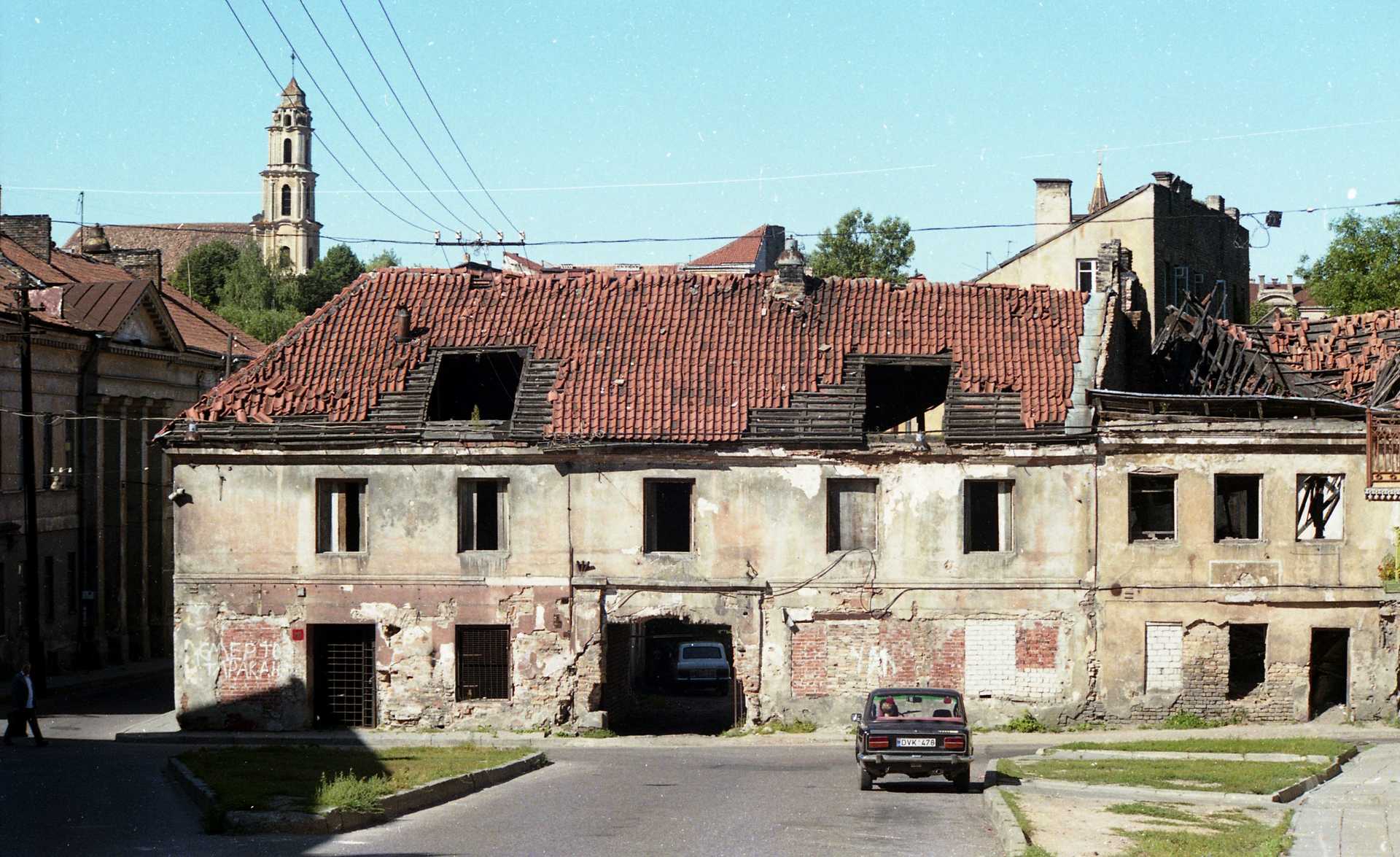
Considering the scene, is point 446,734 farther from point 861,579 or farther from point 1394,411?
point 1394,411

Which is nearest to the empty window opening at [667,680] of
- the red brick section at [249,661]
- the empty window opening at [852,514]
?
the empty window opening at [852,514]

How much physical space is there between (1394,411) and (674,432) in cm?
1354

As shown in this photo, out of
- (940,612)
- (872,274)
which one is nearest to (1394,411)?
(940,612)

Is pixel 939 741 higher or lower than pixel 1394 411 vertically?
lower

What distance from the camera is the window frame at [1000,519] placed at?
32750 mm

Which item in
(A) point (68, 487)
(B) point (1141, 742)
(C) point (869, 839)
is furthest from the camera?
(A) point (68, 487)

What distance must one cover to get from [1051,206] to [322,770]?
4005cm

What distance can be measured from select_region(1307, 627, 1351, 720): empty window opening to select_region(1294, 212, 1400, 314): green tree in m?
35.0

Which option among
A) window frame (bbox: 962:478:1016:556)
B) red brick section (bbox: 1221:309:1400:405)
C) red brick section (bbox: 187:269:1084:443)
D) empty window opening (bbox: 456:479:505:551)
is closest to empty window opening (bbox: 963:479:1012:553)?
window frame (bbox: 962:478:1016:556)

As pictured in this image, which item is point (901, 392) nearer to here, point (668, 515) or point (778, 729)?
point (668, 515)

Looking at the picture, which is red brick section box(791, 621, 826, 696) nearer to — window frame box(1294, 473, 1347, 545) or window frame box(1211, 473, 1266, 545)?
window frame box(1211, 473, 1266, 545)

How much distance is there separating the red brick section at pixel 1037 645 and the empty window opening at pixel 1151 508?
237 centimetres

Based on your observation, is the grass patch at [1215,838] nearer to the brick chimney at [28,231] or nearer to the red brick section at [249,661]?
the red brick section at [249,661]

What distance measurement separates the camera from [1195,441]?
32125mm
